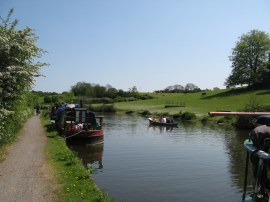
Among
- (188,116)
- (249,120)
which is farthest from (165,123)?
(188,116)

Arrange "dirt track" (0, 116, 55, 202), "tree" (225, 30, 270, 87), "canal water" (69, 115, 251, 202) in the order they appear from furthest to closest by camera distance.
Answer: "tree" (225, 30, 270, 87), "canal water" (69, 115, 251, 202), "dirt track" (0, 116, 55, 202)

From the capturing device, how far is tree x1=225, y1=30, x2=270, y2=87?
94.0m

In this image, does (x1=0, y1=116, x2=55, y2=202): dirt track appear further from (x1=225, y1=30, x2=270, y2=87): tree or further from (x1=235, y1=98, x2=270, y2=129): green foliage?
(x1=225, y1=30, x2=270, y2=87): tree

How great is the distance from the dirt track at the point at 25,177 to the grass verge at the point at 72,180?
391 millimetres

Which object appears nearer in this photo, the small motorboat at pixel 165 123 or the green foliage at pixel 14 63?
the green foliage at pixel 14 63

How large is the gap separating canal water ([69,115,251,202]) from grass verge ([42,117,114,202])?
1.85m

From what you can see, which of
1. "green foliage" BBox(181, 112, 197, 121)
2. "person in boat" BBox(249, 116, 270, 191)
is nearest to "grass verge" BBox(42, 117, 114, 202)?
"person in boat" BBox(249, 116, 270, 191)

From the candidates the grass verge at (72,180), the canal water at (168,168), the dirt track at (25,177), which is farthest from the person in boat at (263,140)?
the canal water at (168,168)

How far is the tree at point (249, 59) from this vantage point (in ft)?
308

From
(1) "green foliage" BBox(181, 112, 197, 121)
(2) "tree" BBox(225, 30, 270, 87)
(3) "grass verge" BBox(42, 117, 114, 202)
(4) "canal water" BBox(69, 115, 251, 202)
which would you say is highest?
(2) "tree" BBox(225, 30, 270, 87)

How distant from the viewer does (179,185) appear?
1861 centimetres

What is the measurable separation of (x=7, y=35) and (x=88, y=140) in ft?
44.9

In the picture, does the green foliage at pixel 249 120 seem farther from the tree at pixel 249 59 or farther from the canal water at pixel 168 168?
the tree at pixel 249 59

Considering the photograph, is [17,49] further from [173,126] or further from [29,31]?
[173,126]
